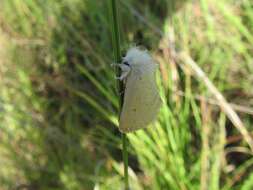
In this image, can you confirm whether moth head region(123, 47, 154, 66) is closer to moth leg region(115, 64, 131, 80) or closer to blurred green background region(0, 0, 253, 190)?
moth leg region(115, 64, 131, 80)

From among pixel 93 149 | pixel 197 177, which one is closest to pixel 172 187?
pixel 197 177

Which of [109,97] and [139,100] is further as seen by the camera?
[109,97]

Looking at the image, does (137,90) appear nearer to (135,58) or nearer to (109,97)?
(135,58)

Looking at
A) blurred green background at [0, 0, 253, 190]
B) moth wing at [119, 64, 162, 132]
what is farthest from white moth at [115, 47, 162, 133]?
blurred green background at [0, 0, 253, 190]

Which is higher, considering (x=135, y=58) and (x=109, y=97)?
(x=109, y=97)

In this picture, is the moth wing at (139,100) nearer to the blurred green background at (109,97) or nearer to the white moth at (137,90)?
the white moth at (137,90)

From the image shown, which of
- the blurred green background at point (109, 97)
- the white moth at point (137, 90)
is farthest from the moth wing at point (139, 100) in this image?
the blurred green background at point (109, 97)

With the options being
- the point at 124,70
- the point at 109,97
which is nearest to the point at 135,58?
the point at 124,70
